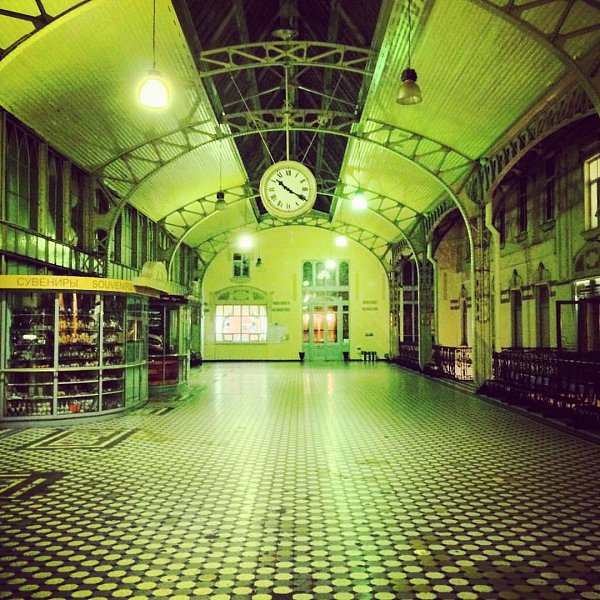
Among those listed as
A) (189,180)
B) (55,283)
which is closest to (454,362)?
(189,180)

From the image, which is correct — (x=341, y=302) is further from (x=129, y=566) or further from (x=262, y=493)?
(x=129, y=566)

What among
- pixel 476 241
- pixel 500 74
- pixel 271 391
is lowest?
pixel 271 391

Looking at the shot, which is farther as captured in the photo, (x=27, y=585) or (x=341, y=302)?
(x=341, y=302)

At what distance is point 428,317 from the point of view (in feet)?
67.4

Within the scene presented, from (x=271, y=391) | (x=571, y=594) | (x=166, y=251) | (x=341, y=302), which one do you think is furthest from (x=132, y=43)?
(x=341, y=302)

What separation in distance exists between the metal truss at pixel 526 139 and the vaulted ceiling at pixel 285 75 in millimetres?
252

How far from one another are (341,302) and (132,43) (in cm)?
1980

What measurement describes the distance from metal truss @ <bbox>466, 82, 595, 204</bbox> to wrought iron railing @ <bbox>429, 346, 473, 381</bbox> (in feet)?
16.0

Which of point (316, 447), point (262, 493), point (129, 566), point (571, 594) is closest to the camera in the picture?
point (571, 594)

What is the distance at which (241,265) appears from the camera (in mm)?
28234

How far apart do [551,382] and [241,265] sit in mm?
20029

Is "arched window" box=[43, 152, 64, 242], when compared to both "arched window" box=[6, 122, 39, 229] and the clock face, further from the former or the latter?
the clock face

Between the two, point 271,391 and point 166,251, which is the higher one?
point 166,251

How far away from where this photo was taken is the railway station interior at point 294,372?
4.13 m
